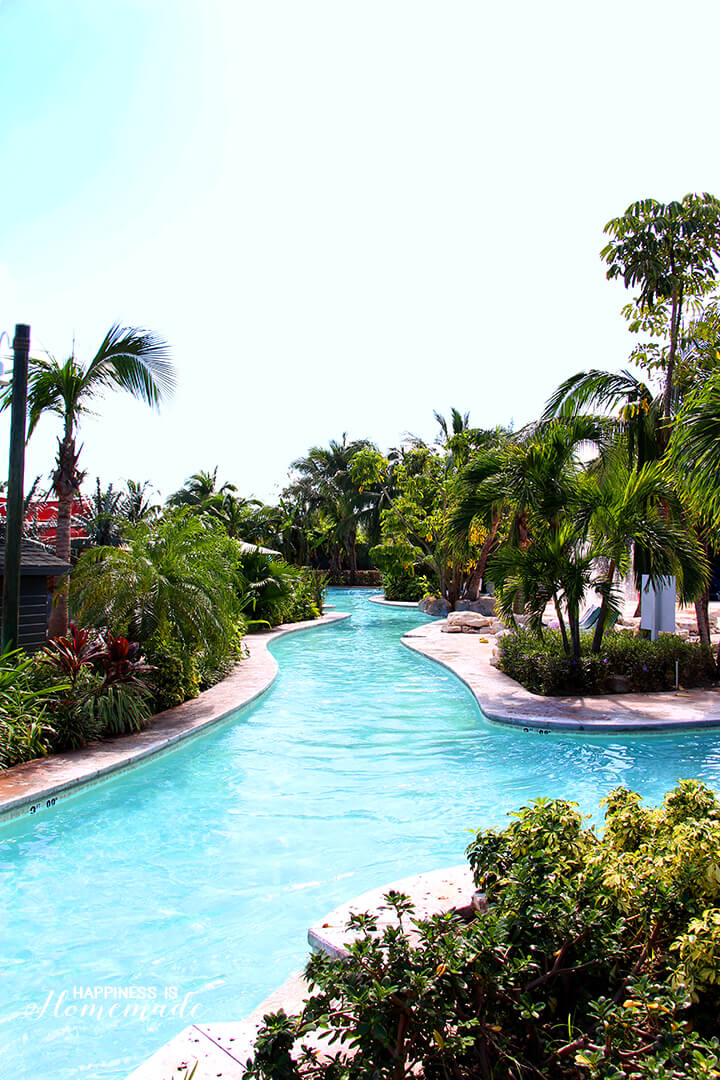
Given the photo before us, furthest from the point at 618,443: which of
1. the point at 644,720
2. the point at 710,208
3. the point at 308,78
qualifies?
the point at 308,78

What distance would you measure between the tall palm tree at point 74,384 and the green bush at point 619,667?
6808 mm

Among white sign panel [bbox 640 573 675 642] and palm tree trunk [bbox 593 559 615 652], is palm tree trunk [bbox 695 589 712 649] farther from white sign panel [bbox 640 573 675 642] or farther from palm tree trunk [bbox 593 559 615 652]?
palm tree trunk [bbox 593 559 615 652]

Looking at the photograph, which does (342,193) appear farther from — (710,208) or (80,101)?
(710,208)

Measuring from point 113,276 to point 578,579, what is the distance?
8635 mm

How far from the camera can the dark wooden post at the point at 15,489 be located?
798 cm

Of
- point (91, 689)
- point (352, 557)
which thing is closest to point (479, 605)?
point (91, 689)

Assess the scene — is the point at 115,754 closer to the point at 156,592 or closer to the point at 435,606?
the point at 156,592

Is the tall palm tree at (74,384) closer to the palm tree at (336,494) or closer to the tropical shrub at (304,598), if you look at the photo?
the tropical shrub at (304,598)

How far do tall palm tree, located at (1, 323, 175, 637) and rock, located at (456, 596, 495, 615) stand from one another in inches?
640

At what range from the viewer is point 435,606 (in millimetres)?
26922

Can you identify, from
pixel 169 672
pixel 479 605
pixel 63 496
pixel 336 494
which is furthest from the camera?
pixel 336 494

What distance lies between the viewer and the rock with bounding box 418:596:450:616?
26522 millimetres

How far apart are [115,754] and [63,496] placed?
3.77m

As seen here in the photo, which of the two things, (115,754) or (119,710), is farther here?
(119,710)
